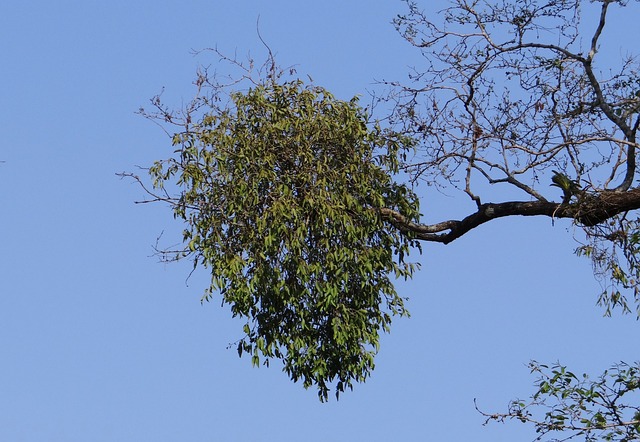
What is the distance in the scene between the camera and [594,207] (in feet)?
41.9

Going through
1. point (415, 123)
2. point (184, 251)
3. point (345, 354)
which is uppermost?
point (415, 123)

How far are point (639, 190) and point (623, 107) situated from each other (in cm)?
95

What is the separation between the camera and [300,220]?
13.2m

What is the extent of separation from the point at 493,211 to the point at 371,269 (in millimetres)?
1550

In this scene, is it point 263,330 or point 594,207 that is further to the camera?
point 263,330

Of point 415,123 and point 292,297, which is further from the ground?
point 415,123

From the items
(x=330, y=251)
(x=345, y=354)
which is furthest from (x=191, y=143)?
(x=345, y=354)

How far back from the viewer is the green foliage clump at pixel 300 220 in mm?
13195

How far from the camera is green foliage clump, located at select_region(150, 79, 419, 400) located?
1320 centimetres

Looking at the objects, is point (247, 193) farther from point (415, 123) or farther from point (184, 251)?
point (415, 123)

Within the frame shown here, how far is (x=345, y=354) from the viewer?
1369cm

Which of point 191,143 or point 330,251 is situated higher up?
point 191,143

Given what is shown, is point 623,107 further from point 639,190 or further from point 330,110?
point 330,110

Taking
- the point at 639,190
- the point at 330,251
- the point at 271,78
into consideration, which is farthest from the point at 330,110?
the point at 639,190
